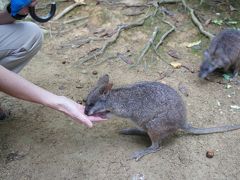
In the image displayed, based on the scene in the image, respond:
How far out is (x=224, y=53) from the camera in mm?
5355

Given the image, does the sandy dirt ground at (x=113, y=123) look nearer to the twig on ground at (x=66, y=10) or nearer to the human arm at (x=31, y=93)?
the twig on ground at (x=66, y=10)

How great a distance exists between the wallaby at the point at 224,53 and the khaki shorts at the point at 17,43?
7.26 ft

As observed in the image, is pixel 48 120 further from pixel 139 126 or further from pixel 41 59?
pixel 41 59

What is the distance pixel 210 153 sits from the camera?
3996 mm

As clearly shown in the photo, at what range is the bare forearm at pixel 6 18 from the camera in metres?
4.21

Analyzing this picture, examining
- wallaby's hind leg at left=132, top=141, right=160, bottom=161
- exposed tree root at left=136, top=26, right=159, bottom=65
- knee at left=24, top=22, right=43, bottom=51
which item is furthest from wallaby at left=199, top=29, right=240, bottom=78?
knee at left=24, top=22, right=43, bottom=51

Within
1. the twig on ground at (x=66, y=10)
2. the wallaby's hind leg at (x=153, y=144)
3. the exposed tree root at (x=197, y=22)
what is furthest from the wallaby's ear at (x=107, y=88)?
the twig on ground at (x=66, y=10)

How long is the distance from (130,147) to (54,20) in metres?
3.12

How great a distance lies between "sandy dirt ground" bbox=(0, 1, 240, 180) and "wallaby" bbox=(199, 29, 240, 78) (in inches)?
8.9

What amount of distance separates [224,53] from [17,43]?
2639 millimetres

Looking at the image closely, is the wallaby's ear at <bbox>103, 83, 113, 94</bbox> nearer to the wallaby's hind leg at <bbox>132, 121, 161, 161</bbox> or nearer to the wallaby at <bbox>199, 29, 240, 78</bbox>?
the wallaby's hind leg at <bbox>132, 121, 161, 161</bbox>

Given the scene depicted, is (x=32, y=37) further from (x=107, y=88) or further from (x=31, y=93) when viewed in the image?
(x=107, y=88)

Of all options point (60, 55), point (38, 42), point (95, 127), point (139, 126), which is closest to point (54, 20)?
point (60, 55)

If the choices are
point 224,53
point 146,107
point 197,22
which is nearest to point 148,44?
point 197,22
